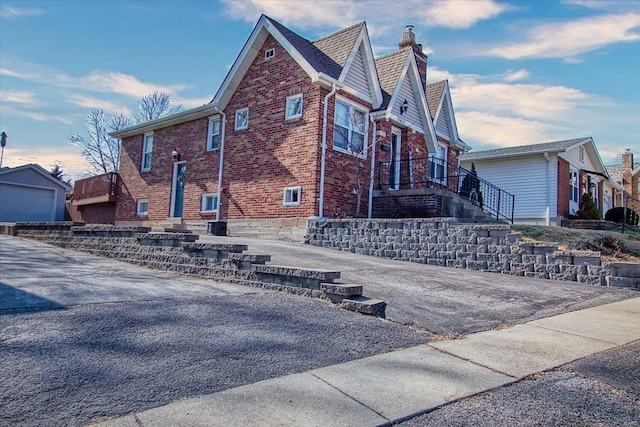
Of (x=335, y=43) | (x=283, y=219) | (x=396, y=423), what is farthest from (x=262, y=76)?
(x=396, y=423)

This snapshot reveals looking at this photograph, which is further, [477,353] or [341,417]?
[477,353]

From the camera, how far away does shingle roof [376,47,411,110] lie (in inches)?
602

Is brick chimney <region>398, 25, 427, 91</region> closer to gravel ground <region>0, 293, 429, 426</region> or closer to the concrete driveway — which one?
the concrete driveway

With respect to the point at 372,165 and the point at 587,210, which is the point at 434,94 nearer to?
the point at 372,165

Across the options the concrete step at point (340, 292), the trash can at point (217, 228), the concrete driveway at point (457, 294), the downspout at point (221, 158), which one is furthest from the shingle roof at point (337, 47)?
the concrete step at point (340, 292)

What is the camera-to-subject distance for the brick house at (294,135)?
42.0ft

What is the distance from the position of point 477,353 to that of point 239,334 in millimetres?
2217

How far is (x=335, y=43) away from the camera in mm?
14844

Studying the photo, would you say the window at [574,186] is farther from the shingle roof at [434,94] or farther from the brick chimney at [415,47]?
the brick chimney at [415,47]

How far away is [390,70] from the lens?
16.3 metres

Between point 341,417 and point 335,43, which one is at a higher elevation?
point 335,43

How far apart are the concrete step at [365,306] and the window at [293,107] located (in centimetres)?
896

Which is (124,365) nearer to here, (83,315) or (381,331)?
(83,315)

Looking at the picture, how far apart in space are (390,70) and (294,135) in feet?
18.5
